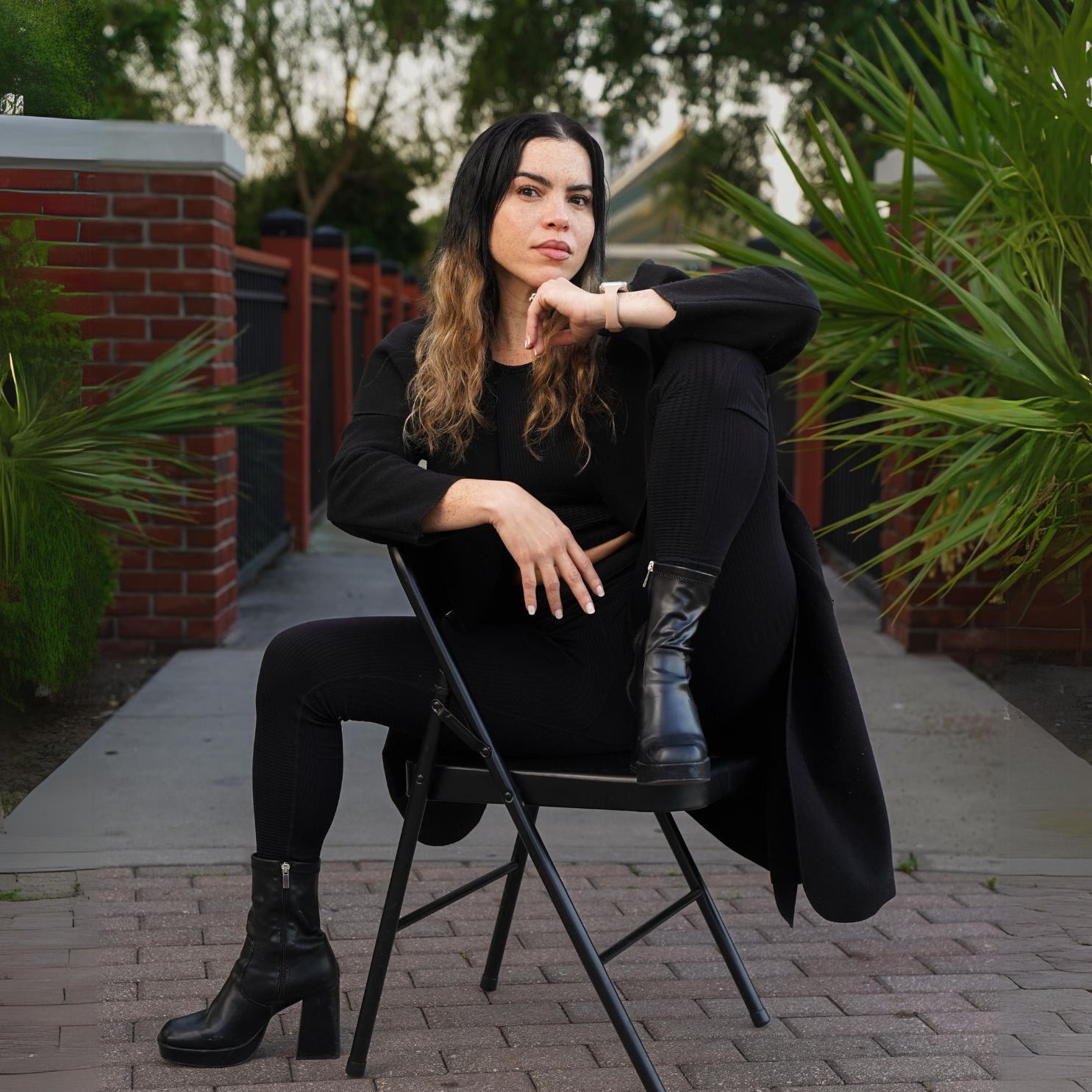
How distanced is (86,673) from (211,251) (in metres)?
3.57

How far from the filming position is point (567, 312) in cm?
233

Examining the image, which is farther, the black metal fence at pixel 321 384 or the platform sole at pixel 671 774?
the black metal fence at pixel 321 384

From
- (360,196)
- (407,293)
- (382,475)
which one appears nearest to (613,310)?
(382,475)

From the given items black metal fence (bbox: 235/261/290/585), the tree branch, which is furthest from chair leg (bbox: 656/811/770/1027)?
the tree branch

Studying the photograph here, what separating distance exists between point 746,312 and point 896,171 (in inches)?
138

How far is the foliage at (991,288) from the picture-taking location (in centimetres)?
286

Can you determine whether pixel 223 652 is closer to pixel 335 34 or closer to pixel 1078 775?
pixel 1078 775

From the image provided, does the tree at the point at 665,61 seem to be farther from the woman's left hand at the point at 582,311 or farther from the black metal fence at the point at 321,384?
the woman's left hand at the point at 582,311

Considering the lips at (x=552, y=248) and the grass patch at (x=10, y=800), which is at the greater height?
the lips at (x=552, y=248)

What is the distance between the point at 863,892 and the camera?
232 cm

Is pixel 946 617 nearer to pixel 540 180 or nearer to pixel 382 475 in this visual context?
pixel 540 180

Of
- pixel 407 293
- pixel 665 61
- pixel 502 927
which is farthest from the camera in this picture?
pixel 665 61

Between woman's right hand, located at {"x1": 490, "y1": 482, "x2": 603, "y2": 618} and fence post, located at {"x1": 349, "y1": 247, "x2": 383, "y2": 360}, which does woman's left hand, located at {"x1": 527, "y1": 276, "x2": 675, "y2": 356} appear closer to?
woman's right hand, located at {"x1": 490, "y1": 482, "x2": 603, "y2": 618}

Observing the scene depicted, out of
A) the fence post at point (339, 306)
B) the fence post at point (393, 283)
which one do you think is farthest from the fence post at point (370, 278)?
the fence post at point (393, 283)
